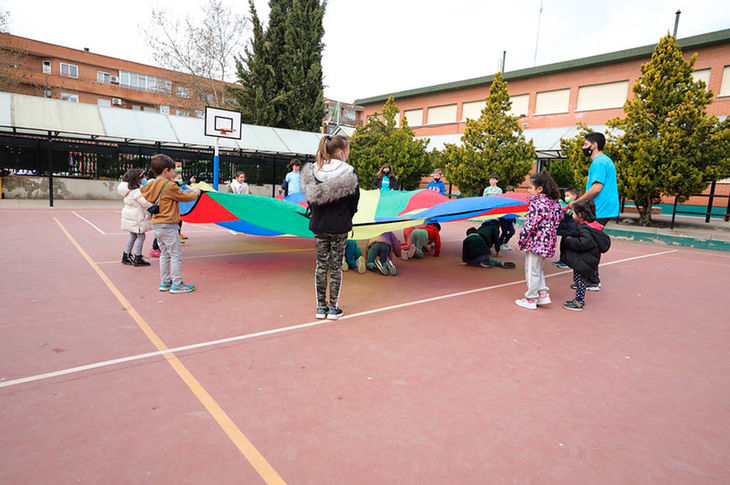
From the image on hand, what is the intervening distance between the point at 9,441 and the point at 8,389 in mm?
553

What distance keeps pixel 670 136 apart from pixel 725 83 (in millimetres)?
9474

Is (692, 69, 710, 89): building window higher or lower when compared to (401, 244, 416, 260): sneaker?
higher

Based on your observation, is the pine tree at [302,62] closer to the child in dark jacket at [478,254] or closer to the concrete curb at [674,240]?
the concrete curb at [674,240]

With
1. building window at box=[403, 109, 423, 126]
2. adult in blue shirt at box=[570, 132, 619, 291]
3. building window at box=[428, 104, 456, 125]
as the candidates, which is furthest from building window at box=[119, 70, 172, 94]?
adult in blue shirt at box=[570, 132, 619, 291]

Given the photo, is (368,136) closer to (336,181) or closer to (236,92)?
(236,92)

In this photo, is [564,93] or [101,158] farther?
[564,93]

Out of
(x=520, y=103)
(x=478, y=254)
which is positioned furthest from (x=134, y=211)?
(x=520, y=103)

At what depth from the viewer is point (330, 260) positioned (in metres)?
3.52

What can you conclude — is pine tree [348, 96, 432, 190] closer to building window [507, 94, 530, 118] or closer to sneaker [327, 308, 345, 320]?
building window [507, 94, 530, 118]

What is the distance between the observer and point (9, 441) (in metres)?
1.81

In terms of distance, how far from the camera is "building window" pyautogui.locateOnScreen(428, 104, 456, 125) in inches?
985

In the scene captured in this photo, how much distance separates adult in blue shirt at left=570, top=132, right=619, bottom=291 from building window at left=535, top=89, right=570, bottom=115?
716 inches

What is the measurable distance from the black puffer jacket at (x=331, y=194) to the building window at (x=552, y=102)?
20316mm

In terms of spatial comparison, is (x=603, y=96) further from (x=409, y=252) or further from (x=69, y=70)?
(x=69, y=70)
